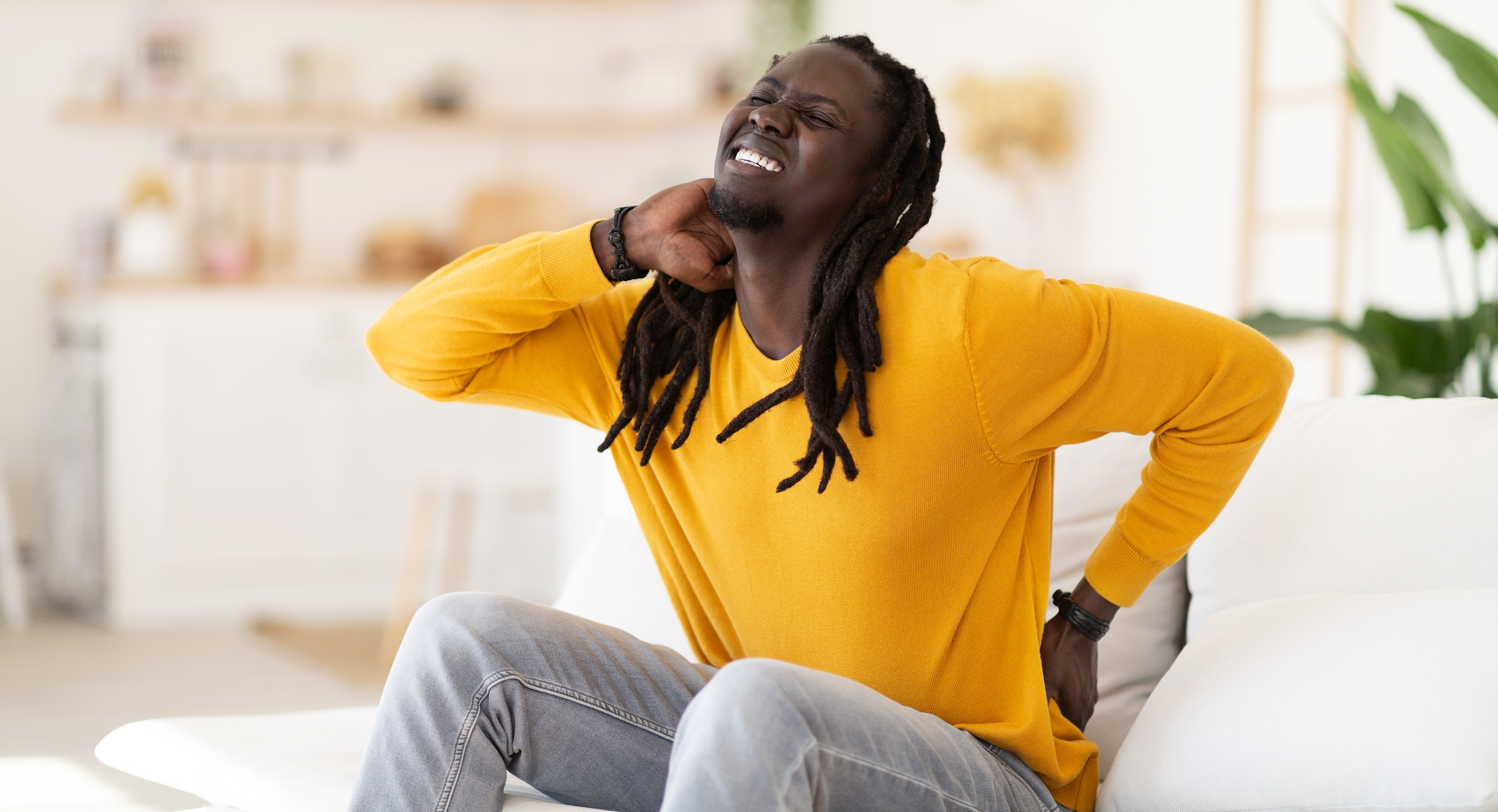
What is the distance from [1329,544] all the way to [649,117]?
13.1 feet

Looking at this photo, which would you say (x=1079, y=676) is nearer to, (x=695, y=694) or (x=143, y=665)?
(x=695, y=694)

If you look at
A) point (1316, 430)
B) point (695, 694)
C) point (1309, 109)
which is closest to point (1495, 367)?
point (1309, 109)

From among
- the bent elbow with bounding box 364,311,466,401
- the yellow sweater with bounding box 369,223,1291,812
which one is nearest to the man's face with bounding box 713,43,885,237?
the yellow sweater with bounding box 369,223,1291,812

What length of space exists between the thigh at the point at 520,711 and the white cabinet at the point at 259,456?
2614 millimetres

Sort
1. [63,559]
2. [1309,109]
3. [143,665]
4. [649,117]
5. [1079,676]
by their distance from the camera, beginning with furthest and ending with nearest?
[649,117] → [63,559] → [143,665] → [1309,109] → [1079,676]

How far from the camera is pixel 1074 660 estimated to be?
1.43 m

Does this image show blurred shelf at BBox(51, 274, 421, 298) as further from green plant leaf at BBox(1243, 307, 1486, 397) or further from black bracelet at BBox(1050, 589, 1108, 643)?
black bracelet at BBox(1050, 589, 1108, 643)

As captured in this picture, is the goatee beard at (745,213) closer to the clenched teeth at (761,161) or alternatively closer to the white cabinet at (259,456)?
the clenched teeth at (761,161)

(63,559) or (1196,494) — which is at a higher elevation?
(1196,494)

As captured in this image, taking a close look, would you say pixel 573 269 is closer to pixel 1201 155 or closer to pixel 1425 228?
pixel 1425 228

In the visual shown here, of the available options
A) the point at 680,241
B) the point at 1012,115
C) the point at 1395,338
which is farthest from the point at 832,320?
the point at 1012,115

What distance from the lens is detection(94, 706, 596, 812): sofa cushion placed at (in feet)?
4.73

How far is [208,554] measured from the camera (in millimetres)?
4301

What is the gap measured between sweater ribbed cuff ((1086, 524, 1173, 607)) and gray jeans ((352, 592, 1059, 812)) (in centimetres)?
20
